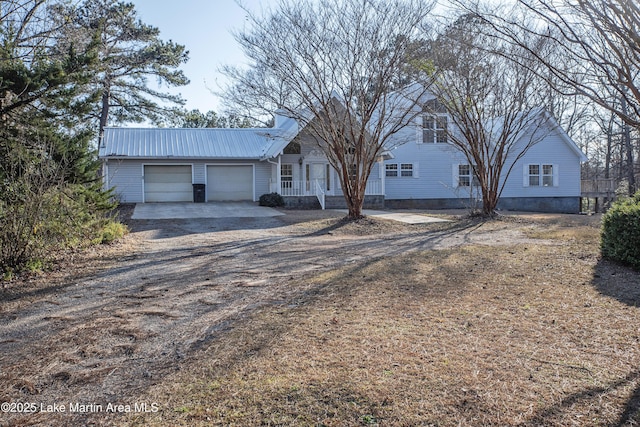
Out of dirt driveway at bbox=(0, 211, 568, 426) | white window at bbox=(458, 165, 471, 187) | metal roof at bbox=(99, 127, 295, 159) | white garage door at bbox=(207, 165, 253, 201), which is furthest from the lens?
white window at bbox=(458, 165, 471, 187)

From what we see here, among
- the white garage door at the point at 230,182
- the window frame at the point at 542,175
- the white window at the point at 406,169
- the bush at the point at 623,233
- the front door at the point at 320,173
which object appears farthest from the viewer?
the window frame at the point at 542,175

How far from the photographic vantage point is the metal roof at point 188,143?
20375 millimetres

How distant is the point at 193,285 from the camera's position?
566 cm

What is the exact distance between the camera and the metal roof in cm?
2038

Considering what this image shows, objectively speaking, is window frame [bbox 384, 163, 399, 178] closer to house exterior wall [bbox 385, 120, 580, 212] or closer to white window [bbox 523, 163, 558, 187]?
house exterior wall [bbox 385, 120, 580, 212]

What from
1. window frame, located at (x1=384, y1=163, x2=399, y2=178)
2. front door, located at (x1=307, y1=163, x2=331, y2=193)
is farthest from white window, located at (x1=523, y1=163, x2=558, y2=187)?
front door, located at (x1=307, y1=163, x2=331, y2=193)

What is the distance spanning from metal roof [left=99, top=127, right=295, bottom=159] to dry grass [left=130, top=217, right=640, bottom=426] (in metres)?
14.9

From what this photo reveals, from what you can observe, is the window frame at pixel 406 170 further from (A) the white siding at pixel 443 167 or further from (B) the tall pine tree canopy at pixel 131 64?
(B) the tall pine tree canopy at pixel 131 64

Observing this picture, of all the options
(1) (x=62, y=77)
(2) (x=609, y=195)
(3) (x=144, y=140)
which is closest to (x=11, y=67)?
(1) (x=62, y=77)

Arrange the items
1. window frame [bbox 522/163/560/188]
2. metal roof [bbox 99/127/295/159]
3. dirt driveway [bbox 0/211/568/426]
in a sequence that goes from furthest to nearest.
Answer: window frame [bbox 522/163/560/188], metal roof [bbox 99/127/295/159], dirt driveway [bbox 0/211/568/426]

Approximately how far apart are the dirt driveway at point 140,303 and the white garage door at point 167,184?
36.1 feet

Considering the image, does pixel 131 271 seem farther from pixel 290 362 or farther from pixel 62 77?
pixel 290 362

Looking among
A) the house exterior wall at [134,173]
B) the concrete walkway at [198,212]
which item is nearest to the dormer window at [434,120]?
the concrete walkway at [198,212]

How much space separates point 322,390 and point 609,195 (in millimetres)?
27059
